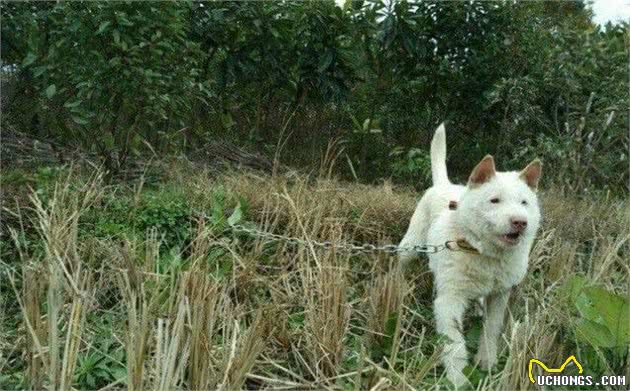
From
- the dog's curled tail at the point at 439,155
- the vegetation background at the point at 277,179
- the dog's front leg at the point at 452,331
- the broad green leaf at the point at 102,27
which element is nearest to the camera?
the vegetation background at the point at 277,179

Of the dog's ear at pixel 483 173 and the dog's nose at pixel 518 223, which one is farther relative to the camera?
the dog's ear at pixel 483 173

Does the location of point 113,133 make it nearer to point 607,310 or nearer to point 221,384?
point 221,384

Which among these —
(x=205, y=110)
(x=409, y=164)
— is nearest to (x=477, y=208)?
(x=409, y=164)

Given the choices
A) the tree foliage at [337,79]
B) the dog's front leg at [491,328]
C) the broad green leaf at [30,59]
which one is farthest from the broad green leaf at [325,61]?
the dog's front leg at [491,328]

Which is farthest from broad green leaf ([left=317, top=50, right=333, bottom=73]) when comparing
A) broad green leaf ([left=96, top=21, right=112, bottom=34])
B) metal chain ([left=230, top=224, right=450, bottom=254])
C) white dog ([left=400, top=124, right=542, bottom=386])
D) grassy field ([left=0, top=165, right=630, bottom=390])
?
white dog ([left=400, top=124, right=542, bottom=386])

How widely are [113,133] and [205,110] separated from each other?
1.76 metres

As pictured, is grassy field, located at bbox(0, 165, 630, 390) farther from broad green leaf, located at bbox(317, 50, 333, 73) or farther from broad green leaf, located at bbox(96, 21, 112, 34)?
broad green leaf, located at bbox(317, 50, 333, 73)

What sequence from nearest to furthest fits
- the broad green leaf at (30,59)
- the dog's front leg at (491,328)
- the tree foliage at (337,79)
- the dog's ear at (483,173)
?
the dog's front leg at (491,328), the dog's ear at (483,173), the broad green leaf at (30,59), the tree foliage at (337,79)

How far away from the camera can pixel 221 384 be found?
311cm

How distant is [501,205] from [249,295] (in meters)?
1.49

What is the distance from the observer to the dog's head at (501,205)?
409 centimetres

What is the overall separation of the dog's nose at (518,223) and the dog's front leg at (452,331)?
506 millimetres

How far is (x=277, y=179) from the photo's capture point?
6090 mm

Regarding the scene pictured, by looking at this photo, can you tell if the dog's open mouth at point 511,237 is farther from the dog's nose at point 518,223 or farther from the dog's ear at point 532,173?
the dog's ear at point 532,173
